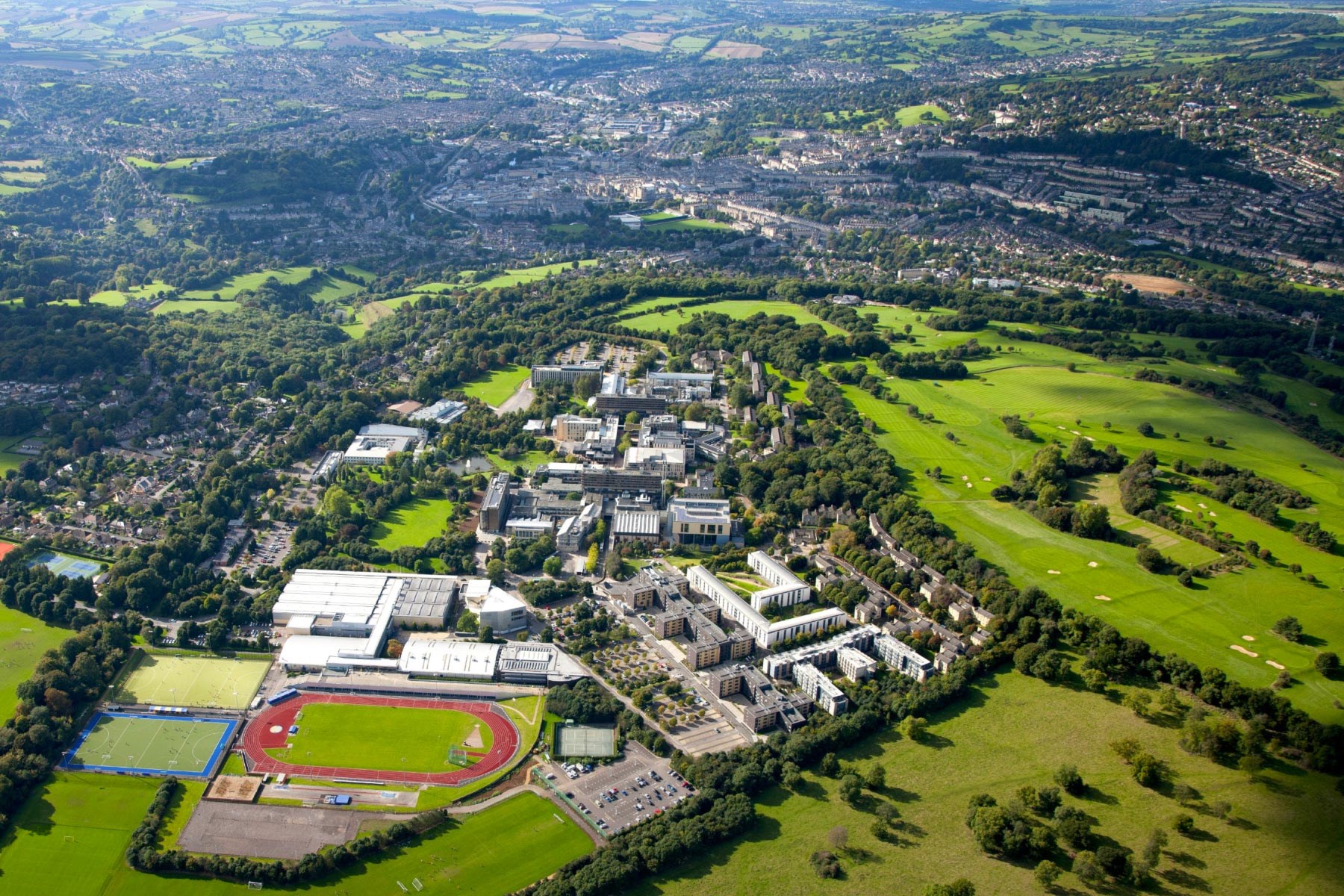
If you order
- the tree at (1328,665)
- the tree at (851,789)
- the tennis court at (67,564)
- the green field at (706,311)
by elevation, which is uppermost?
the green field at (706,311)

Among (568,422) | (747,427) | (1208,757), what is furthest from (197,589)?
(1208,757)

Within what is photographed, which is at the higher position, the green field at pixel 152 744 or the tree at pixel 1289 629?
the tree at pixel 1289 629

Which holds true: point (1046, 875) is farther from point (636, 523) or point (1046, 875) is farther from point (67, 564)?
point (67, 564)

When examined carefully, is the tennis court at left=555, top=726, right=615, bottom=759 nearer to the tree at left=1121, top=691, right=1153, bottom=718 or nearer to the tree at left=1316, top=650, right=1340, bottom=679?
the tree at left=1121, top=691, right=1153, bottom=718

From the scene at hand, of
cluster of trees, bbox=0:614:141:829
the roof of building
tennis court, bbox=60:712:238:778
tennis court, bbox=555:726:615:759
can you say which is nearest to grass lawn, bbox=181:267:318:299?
cluster of trees, bbox=0:614:141:829

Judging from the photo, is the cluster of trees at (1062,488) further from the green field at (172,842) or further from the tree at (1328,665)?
the green field at (172,842)

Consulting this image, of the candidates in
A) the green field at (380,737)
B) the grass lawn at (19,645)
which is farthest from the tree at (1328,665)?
the grass lawn at (19,645)

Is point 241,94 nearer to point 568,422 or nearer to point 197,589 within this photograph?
point 568,422
